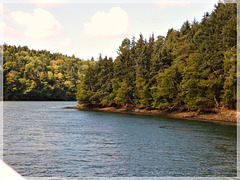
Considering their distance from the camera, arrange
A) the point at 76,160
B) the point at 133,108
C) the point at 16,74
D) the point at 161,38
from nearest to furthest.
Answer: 1. the point at 76,160
2. the point at 133,108
3. the point at 161,38
4. the point at 16,74

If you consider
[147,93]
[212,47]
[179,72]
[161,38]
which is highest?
[161,38]

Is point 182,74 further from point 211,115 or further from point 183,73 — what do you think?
point 211,115

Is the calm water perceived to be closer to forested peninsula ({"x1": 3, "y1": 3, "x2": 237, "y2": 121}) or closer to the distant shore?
the distant shore

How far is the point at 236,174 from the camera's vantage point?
16.7 meters

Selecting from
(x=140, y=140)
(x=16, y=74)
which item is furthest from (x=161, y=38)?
(x=16, y=74)

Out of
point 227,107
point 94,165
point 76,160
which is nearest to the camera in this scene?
point 94,165

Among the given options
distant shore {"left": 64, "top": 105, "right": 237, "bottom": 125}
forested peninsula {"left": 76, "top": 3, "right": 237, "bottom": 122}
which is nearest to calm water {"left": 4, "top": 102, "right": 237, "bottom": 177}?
distant shore {"left": 64, "top": 105, "right": 237, "bottom": 125}

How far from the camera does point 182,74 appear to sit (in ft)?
211

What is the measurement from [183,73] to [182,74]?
218cm

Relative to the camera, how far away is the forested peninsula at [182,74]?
171 ft

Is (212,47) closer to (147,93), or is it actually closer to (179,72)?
(179,72)

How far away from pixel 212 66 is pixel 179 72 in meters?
10.9

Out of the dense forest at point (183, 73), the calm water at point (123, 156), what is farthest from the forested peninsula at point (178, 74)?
the calm water at point (123, 156)

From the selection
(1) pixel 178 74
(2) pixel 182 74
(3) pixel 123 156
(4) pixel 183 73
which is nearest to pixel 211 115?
(4) pixel 183 73
